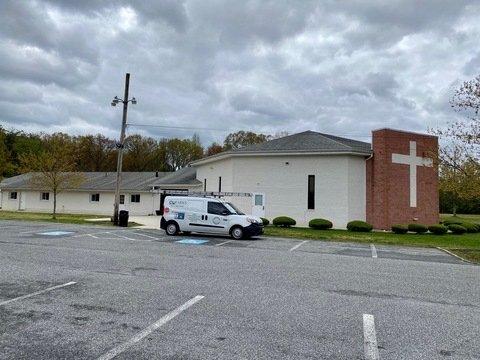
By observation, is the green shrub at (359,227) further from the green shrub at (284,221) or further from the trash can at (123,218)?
the trash can at (123,218)

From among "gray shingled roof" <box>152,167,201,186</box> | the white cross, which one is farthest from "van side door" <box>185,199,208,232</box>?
"gray shingled roof" <box>152,167,201,186</box>

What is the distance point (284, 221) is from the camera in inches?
1060

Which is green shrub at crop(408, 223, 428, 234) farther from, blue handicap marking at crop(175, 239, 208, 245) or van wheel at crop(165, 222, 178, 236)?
van wheel at crop(165, 222, 178, 236)

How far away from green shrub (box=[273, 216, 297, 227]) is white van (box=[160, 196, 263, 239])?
6.58 meters

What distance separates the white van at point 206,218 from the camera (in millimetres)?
19953

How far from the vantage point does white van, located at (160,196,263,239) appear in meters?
20.0

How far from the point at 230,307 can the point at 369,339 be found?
229cm

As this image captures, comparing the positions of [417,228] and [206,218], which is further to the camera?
[417,228]

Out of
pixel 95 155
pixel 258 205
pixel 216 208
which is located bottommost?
pixel 216 208

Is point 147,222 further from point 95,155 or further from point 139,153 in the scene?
point 95,155

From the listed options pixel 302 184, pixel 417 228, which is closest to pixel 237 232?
pixel 302 184

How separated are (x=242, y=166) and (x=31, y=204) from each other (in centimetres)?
2900

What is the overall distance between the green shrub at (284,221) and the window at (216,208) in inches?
294

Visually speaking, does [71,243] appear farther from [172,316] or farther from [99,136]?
[99,136]
